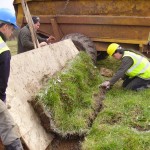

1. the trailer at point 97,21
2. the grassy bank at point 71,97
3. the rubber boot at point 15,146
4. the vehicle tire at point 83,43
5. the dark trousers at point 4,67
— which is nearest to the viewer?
the dark trousers at point 4,67

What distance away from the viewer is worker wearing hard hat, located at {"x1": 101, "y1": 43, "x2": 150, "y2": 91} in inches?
253

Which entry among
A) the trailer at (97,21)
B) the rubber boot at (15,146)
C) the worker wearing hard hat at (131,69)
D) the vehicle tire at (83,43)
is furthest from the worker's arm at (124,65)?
the rubber boot at (15,146)

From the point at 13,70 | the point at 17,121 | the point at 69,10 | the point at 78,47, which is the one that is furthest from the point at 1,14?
the point at 69,10

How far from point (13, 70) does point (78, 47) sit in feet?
12.3

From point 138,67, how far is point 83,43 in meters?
1.87

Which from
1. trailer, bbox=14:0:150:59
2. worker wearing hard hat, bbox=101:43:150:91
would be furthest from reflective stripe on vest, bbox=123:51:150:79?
trailer, bbox=14:0:150:59

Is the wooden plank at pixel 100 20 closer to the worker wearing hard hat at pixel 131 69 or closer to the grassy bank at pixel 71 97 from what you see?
the worker wearing hard hat at pixel 131 69

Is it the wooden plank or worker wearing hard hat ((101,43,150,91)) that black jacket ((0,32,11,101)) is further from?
the wooden plank

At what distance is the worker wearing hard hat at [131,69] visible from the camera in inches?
253

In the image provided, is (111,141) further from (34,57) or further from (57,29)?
(57,29)

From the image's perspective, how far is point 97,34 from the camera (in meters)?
8.21

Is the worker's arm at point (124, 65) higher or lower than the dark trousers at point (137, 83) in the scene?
higher

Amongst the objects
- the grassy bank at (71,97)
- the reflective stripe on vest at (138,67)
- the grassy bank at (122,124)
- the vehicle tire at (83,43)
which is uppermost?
the vehicle tire at (83,43)

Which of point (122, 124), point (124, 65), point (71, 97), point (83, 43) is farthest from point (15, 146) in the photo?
point (83, 43)
